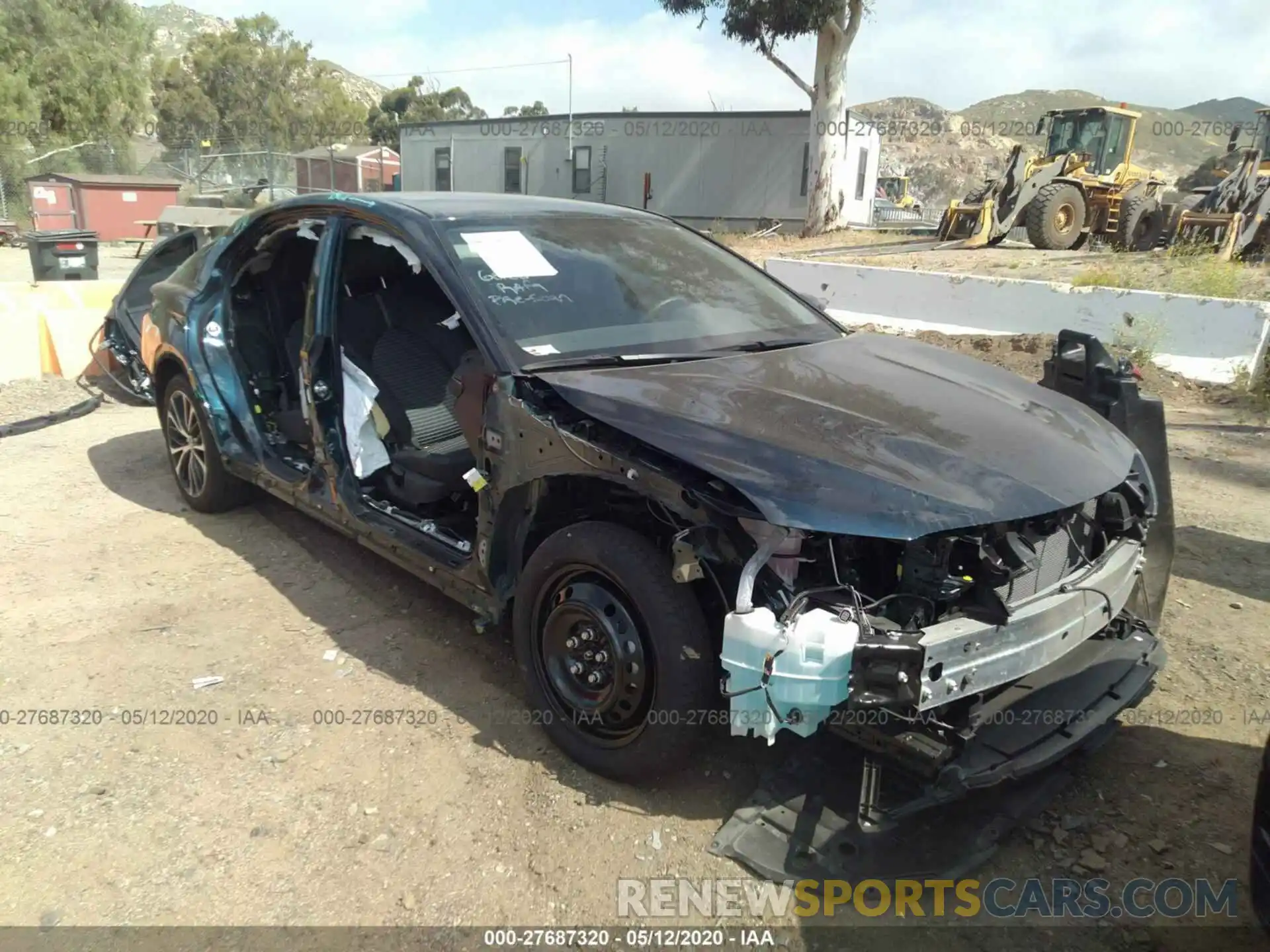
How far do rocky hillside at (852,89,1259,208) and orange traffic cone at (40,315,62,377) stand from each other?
1663 inches

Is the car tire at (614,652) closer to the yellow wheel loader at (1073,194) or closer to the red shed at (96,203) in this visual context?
the yellow wheel loader at (1073,194)

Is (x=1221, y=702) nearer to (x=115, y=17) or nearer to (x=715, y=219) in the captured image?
(x=715, y=219)

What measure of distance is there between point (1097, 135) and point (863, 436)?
60.4 feet

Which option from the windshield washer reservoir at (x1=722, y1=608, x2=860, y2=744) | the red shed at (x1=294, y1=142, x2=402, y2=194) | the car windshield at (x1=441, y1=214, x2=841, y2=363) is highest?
Result: the red shed at (x1=294, y1=142, x2=402, y2=194)

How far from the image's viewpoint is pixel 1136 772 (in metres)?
2.98

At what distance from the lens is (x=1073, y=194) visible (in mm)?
16484

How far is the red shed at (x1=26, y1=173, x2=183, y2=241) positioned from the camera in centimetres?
2133

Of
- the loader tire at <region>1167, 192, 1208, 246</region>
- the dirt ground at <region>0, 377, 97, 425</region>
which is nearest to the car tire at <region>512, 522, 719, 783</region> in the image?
the dirt ground at <region>0, 377, 97, 425</region>

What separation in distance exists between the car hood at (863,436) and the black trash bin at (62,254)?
10.9 meters

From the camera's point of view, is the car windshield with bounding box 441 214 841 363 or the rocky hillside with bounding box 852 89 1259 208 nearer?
the car windshield with bounding box 441 214 841 363

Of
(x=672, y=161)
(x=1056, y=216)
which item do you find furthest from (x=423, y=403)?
(x=672, y=161)

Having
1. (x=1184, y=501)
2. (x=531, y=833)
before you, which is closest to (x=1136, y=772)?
(x=531, y=833)

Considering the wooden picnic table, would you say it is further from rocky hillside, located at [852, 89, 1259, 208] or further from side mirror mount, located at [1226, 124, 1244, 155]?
rocky hillside, located at [852, 89, 1259, 208]

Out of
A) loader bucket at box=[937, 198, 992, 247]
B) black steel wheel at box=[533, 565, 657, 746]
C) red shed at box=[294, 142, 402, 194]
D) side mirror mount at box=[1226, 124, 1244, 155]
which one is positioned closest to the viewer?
black steel wheel at box=[533, 565, 657, 746]
